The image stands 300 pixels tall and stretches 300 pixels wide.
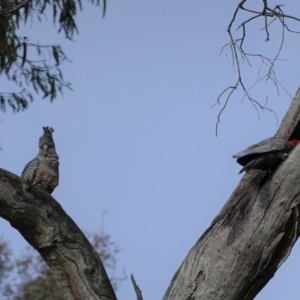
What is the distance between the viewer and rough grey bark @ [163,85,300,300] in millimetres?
3289

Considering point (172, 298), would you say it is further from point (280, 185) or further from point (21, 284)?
point (21, 284)

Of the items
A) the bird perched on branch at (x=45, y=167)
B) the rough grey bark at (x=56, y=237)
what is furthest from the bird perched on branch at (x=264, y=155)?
the bird perched on branch at (x=45, y=167)

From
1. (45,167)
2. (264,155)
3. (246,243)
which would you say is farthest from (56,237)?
(45,167)

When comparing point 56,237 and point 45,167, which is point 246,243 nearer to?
point 56,237

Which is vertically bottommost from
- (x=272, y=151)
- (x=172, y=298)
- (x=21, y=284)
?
(x=172, y=298)

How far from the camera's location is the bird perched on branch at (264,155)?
3.46 metres

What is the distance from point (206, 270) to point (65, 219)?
1.96ft

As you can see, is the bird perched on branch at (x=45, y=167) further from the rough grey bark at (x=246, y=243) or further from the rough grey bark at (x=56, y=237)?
the rough grey bark at (x=246, y=243)

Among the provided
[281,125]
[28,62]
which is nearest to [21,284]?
[28,62]

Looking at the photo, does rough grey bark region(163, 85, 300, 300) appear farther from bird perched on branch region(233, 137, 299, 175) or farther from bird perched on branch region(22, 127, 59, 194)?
bird perched on branch region(22, 127, 59, 194)

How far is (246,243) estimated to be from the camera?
10.9ft

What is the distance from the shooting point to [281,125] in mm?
3758

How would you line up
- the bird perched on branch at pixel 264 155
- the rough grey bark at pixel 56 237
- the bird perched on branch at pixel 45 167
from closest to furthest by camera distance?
the rough grey bark at pixel 56 237
the bird perched on branch at pixel 264 155
the bird perched on branch at pixel 45 167

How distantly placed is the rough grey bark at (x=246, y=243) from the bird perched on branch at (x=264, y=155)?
39mm
